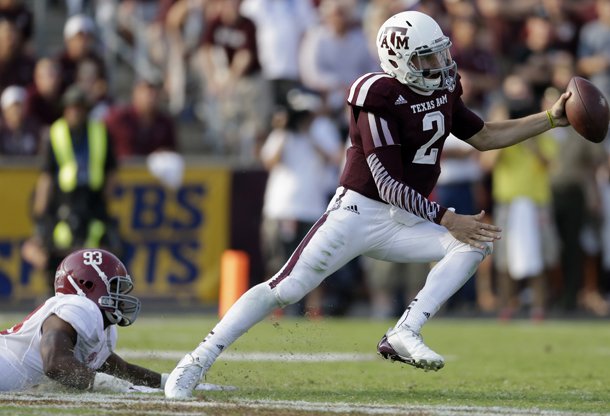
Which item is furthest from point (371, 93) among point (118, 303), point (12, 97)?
point (12, 97)

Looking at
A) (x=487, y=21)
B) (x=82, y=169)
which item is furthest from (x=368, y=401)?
(x=487, y=21)

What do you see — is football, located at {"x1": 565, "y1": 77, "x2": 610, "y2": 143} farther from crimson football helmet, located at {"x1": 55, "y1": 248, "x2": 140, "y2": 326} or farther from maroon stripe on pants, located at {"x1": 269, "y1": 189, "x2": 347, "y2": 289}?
crimson football helmet, located at {"x1": 55, "y1": 248, "x2": 140, "y2": 326}

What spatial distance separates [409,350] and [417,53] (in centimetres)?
143

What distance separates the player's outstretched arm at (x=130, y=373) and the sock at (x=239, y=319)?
343 millimetres

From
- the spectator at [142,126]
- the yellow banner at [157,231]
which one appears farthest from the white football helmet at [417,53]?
the yellow banner at [157,231]

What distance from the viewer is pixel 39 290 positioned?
41.1 feet

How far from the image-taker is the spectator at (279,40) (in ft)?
44.1

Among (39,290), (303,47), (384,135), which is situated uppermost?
(303,47)

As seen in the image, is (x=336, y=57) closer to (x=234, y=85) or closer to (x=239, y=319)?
(x=234, y=85)

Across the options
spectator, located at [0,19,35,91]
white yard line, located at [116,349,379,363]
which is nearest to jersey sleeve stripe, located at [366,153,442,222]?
white yard line, located at [116,349,379,363]

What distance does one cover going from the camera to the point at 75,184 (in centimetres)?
1104

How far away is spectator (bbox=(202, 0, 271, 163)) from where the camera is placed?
44.0ft

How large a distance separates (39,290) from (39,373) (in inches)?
259

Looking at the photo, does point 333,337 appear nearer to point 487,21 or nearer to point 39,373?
point 39,373
